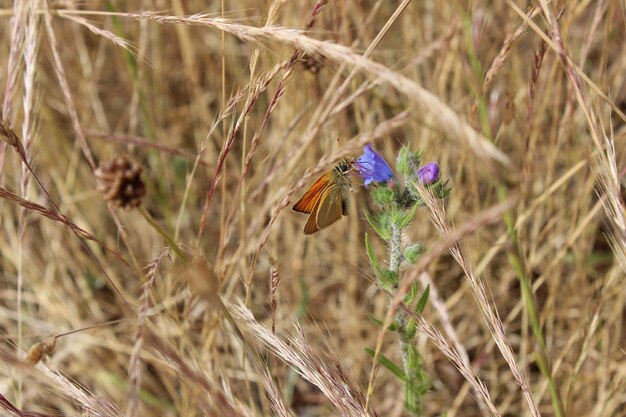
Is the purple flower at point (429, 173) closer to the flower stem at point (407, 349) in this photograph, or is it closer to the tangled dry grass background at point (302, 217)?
the flower stem at point (407, 349)

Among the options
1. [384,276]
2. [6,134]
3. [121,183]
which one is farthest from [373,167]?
[6,134]

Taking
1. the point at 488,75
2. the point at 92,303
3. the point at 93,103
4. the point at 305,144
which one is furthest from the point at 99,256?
the point at 488,75

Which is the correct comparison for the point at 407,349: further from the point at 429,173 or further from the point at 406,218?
the point at 429,173

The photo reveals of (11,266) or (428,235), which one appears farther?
(11,266)

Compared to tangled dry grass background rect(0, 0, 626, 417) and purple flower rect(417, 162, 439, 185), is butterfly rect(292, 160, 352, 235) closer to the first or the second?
tangled dry grass background rect(0, 0, 626, 417)

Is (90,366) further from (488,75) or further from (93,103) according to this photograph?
(488,75)

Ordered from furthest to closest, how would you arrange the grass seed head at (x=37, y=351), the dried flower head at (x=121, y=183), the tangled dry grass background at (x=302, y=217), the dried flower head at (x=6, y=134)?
the tangled dry grass background at (x=302, y=217) → the dried flower head at (x=121, y=183) → the dried flower head at (x=6, y=134) → the grass seed head at (x=37, y=351)

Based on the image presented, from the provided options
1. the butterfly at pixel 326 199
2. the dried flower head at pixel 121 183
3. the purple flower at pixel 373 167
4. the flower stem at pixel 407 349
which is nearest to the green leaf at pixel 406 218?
the flower stem at pixel 407 349

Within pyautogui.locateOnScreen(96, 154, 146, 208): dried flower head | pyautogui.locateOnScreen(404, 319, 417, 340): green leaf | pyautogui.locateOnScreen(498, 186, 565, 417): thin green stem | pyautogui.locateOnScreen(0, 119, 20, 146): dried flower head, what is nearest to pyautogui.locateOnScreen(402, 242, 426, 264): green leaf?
pyautogui.locateOnScreen(404, 319, 417, 340): green leaf
